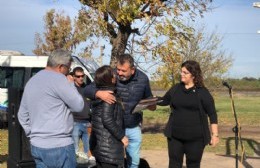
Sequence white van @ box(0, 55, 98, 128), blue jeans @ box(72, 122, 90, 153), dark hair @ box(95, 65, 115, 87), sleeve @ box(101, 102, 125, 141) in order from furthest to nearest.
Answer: white van @ box(0, 55, 98, 128)
blue jeans @ box(72, 122, 90, 153)
dark hair @ box(95, 65, 115, 87)
sleeve @ box(101, 102, 125, 141)

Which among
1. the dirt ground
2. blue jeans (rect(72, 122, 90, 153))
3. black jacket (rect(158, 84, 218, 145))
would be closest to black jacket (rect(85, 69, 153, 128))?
black jacket (rect(158, 84, 218, 145))

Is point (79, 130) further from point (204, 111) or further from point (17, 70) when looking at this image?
point (17, 70)

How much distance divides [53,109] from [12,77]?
12.6 meters

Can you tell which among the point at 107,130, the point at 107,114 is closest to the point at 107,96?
the point at 107,114

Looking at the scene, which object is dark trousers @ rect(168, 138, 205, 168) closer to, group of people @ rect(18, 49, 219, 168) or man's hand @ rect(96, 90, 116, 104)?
group of people @ rect(18, 49, 219, 168)

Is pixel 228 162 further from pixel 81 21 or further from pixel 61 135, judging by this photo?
pixel 81 21

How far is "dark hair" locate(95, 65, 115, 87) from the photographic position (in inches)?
189

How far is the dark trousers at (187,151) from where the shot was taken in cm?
568

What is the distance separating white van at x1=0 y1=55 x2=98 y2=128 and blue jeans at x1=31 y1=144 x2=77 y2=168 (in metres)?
11.2

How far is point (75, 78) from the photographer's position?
7445 millimetres

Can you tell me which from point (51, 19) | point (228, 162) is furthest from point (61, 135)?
point (51, 19)

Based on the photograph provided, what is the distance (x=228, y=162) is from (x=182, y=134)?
3.39 meters

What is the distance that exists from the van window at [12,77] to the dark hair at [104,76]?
37.5 ft

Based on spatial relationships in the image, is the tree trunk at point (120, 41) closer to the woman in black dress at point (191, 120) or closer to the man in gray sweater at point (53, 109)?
the woman in black dress at point (191, 120)
